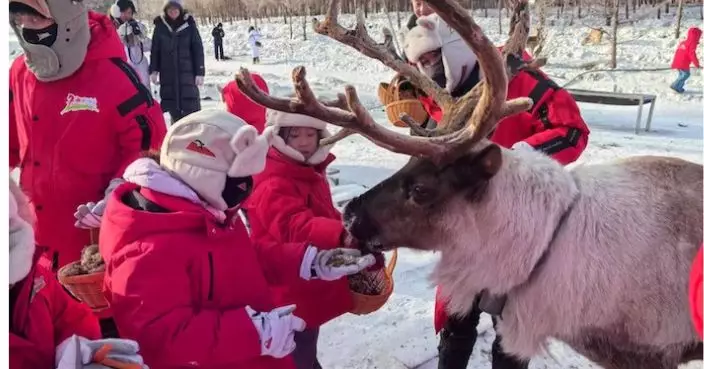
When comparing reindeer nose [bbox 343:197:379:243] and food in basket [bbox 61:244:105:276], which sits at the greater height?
reindeer nose [bbox 343:197:379:243]

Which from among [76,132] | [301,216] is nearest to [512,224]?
[301,216]

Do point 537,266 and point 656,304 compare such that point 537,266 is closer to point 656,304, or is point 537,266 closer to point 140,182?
point 656,304

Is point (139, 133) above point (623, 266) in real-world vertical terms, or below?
above

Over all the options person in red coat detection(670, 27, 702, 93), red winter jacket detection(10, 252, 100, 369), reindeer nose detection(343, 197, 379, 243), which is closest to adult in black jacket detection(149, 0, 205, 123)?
reindeer nose detection(343, 197, 379, 243)

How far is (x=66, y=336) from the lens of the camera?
167 centimetres

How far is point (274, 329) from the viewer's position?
1847mm

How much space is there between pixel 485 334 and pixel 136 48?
5.55 metres

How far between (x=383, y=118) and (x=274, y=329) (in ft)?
24.9

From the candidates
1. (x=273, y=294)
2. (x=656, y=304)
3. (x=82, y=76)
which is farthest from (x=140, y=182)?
(x=656, y=304)

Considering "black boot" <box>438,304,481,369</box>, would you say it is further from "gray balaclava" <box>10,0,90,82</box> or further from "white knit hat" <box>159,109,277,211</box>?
"gray balaclava" <box>10,0,90,82</box>

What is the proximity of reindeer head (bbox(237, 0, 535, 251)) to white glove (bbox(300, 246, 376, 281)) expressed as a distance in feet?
0.22

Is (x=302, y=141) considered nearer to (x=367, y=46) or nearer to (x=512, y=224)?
(x=367, y=46)

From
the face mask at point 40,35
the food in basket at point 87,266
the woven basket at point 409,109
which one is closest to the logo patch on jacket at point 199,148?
the food in basket at point 87,266

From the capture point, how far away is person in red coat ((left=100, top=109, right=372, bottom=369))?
5.74 ft
